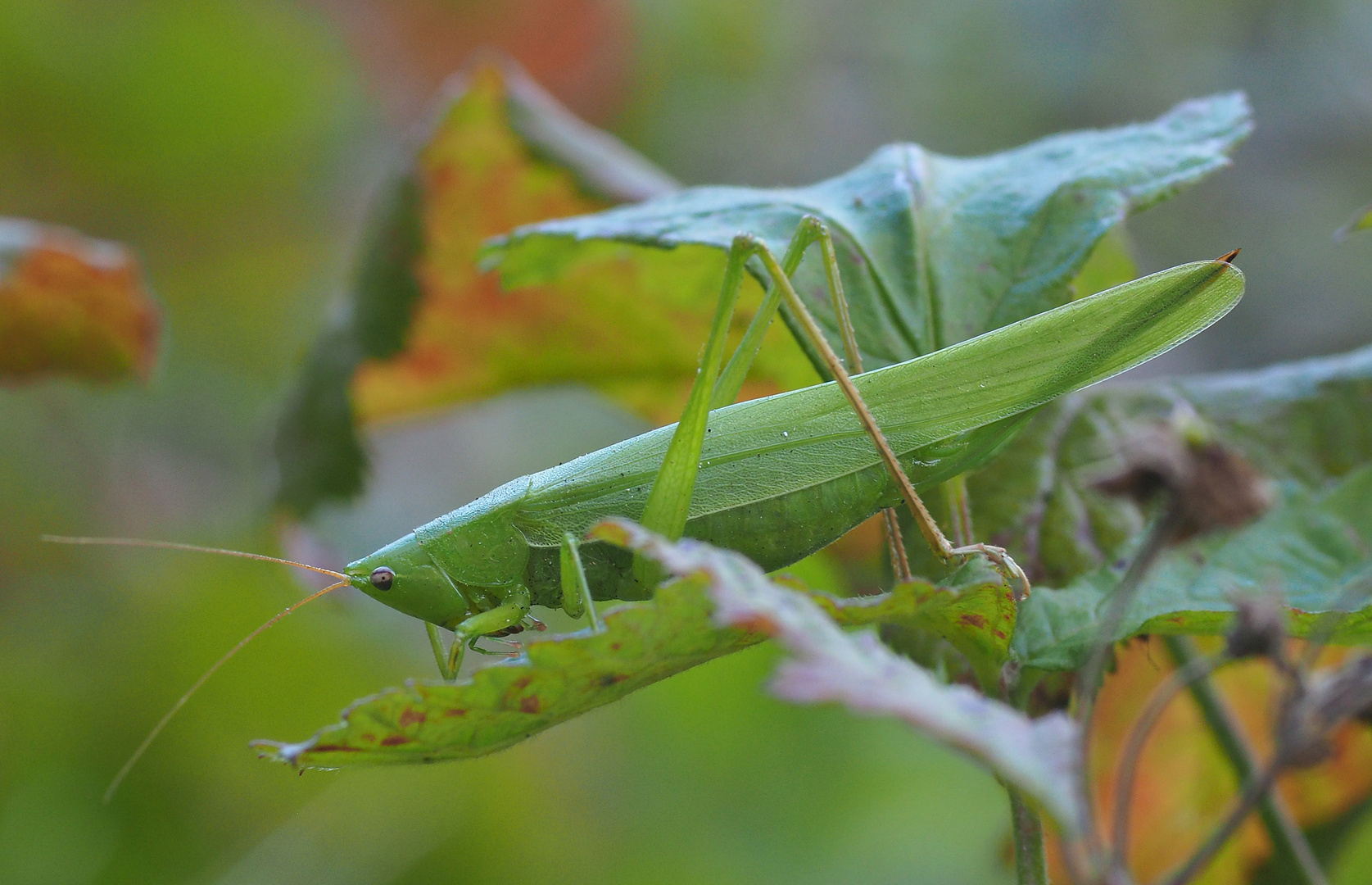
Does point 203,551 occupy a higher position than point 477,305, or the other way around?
point 477,305

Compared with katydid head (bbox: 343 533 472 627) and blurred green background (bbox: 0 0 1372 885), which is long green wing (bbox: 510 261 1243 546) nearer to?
katydid head (bbox: 343 533 472 627)

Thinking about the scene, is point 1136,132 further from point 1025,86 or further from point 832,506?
point 1025,86

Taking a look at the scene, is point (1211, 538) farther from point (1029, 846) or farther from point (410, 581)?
point (410, 581)

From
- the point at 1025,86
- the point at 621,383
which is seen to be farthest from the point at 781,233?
the point at 1025,86

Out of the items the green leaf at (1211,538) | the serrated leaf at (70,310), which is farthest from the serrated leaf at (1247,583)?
the serrated leaf at (70,310)

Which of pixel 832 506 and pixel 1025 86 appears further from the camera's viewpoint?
pixel 1025 86

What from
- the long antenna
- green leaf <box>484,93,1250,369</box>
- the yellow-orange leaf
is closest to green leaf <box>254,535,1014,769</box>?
the long antenna

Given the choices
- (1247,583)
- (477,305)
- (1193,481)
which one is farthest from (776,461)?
(477,305)
